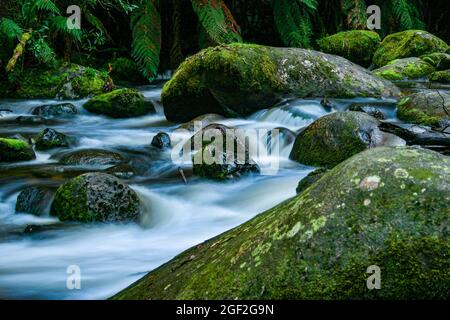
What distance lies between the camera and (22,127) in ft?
24.5

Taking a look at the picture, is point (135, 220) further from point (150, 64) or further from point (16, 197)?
point (150, 64)

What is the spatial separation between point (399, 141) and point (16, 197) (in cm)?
348

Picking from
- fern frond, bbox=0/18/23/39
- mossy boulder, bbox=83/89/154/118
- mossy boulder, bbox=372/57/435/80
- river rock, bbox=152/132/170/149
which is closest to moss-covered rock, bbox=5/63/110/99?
mossy boulder, bbox=83/89/154/118

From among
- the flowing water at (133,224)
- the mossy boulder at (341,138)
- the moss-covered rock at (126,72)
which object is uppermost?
the moss-covered rock at (126,72)

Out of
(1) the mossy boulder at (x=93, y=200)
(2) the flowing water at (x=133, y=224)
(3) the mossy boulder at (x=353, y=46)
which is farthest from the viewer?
(3) the mossy boulder at (x=353, y=46)

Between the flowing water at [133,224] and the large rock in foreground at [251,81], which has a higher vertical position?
the large rock in foreground at [251,81]

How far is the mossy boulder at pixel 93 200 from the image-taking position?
3.96m

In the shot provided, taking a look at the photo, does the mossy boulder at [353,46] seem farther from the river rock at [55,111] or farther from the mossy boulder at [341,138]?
the mossy boulder at [341,138]

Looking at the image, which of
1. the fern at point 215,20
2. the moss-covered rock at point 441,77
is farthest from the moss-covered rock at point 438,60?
the fern at point 215,20

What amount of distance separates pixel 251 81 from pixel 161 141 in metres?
1.40

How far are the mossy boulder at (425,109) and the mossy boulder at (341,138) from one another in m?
0.99

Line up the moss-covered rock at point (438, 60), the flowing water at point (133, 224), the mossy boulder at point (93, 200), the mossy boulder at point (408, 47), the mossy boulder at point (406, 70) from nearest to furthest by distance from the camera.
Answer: the flowing water at point (133, 224)
the mossy boulder at point (93, 200)
the mossy boulder at point (406, 70)
the moss-covered rock at point (438, 60)
the mossy boulder at point (408, 47)
